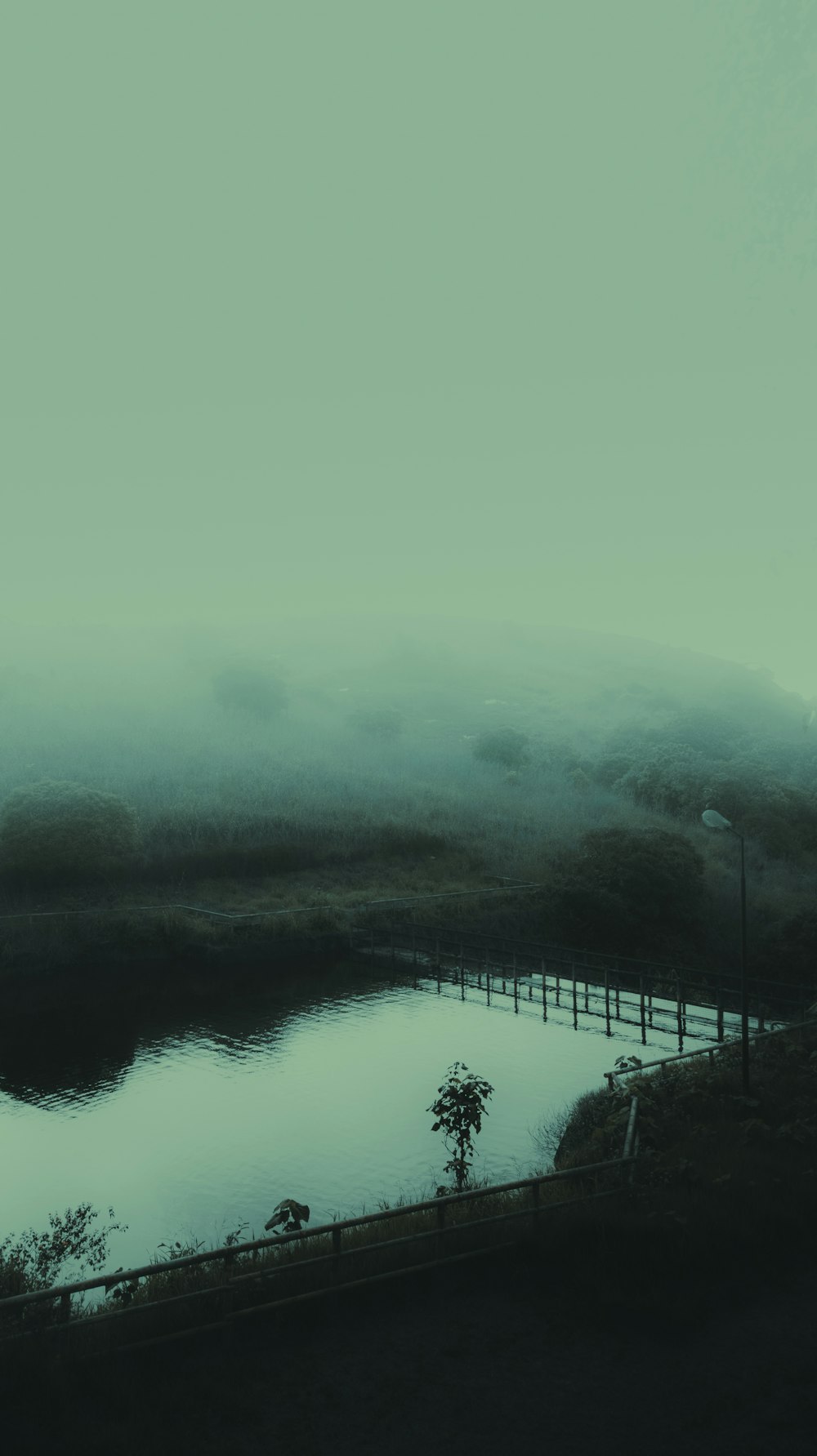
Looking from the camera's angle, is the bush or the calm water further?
the bush

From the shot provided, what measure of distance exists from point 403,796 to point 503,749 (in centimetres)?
1934

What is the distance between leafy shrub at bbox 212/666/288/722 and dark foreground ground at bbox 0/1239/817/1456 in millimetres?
77615

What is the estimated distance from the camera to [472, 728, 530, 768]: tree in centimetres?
7675

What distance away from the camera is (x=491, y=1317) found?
9.80 m

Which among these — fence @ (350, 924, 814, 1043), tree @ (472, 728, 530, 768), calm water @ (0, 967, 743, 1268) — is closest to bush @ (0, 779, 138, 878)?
fence @ (350, 924, 814, 1043)

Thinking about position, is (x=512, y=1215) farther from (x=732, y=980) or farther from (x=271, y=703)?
(x=271, y=703)

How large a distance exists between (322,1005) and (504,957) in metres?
9.58

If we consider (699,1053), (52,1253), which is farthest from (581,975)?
(52,1253)

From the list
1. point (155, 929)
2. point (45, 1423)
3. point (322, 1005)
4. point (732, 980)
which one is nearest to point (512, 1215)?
point (45, 1423)

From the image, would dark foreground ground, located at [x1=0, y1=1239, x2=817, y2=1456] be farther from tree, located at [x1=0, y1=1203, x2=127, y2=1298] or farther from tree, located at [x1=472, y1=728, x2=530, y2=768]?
tree, located at [x1=472, y1=728, x2=530, y2=768]

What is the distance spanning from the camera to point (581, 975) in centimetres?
3341

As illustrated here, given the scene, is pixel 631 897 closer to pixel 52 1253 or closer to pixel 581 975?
pixel 581 975

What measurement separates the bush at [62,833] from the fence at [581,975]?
10796mm

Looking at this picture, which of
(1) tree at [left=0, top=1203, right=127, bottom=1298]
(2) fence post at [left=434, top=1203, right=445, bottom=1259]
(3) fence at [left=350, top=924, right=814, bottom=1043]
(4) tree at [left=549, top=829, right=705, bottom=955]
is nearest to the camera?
(2) fence post at [left=434, top=1203, right=445, bottom=1259]
